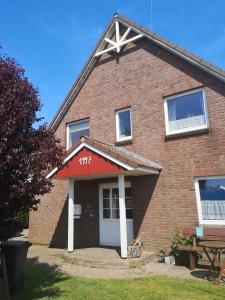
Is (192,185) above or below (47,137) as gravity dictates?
below

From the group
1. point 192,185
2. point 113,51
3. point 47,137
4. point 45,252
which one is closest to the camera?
point 47,137

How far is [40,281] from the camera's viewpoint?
7648 mm

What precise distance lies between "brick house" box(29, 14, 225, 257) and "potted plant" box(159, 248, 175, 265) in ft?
0.79

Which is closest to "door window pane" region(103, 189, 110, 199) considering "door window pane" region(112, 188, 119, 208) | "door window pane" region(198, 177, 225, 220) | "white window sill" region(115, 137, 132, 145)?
"door window pane" region(112, 188, 119, 208)

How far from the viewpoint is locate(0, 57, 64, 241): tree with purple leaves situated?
5898mm

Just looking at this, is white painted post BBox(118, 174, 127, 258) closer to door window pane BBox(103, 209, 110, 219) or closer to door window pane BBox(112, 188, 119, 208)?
door window pane BBox(112, 188, 119, 208)

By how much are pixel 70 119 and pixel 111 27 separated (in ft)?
15.7

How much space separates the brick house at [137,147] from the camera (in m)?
9.79

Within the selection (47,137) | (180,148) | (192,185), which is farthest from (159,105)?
(47,137)

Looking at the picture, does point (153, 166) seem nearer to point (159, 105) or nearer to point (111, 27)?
point (159, 105)

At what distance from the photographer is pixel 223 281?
7375mm

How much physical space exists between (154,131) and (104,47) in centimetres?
539

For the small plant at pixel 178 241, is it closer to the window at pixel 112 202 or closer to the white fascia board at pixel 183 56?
the window at pixel 112 202

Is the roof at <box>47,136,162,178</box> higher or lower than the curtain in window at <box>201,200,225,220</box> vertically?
higher
